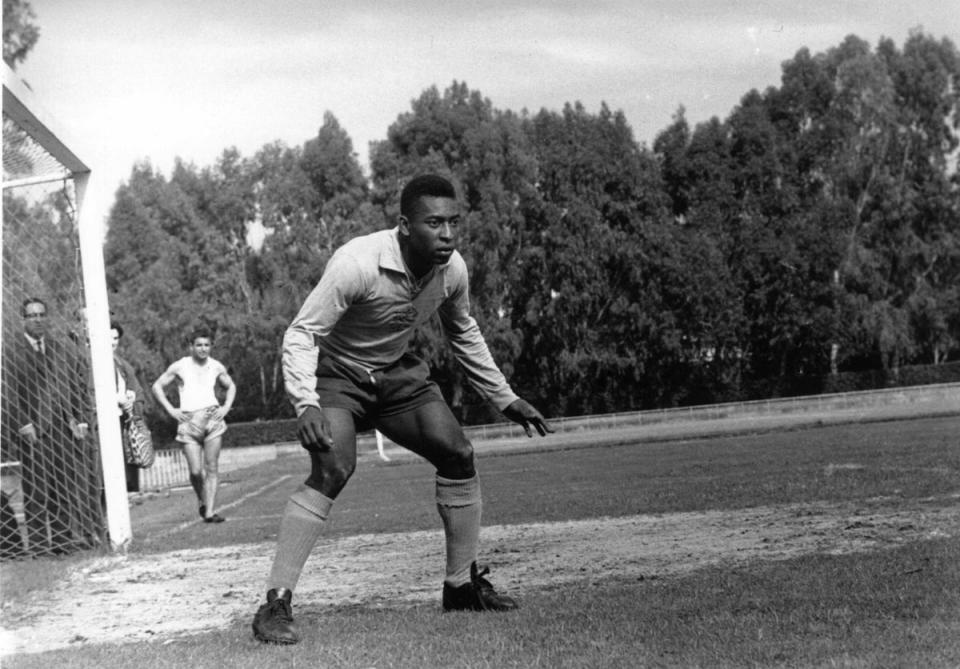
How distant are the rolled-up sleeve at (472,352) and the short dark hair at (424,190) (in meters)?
0.63

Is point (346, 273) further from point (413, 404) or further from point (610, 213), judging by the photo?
point (610, 213)

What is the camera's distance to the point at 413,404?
5.19 m

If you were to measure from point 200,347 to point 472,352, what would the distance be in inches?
264

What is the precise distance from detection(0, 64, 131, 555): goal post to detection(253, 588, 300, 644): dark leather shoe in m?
4.51

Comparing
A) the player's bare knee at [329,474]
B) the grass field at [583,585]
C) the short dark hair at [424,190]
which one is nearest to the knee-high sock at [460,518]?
the grass field at [583,585]

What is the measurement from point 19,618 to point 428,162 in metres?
29.7

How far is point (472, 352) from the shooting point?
5645 mm

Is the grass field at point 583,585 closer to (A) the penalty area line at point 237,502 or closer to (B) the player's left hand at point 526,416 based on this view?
(A) the penalty area line at point 237,502

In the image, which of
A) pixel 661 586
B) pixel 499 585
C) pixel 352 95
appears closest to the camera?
pixel 661 586

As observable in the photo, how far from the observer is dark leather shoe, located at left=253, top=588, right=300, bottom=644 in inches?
176

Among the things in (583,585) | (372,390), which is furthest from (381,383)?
(583,585)

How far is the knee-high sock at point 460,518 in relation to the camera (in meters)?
5.16

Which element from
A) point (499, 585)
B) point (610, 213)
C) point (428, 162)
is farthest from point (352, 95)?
point (610, 213)

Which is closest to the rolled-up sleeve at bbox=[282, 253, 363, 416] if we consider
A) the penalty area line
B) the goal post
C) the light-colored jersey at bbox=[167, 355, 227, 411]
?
the goal post
